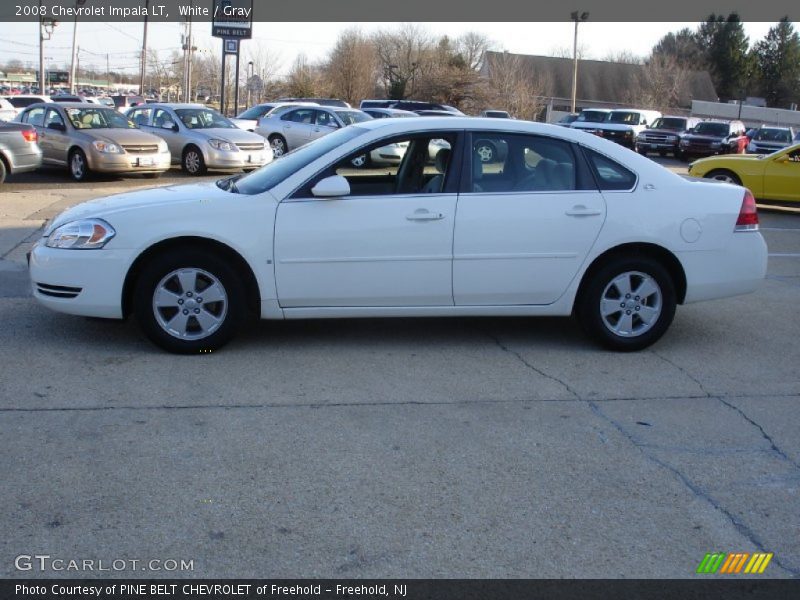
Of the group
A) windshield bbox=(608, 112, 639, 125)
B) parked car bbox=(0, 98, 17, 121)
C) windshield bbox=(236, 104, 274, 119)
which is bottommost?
parked car bbox=(0, 98, 17, 121)

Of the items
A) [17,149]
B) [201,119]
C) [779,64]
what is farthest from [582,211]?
[779,64]

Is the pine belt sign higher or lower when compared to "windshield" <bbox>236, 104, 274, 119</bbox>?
higher

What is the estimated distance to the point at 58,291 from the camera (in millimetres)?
6234

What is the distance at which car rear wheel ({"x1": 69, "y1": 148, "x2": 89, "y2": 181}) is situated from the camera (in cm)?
1852

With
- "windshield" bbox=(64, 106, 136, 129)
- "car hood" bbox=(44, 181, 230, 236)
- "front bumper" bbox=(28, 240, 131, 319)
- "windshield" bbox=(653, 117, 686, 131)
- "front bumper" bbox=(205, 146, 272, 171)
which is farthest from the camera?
"windshield" bbox=(653, 117, 686, 131)

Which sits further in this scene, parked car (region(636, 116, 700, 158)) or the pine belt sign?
parked car (region(636, 116, 700, 158))

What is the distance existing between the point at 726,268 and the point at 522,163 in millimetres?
1703

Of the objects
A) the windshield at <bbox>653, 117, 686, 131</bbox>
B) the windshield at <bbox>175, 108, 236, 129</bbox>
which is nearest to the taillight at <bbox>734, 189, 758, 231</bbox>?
the windshield at <bbox>175, 108, 236, 129</bbox>

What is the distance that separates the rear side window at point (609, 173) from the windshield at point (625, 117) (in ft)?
109

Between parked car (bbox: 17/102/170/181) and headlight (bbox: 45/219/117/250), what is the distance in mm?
12672

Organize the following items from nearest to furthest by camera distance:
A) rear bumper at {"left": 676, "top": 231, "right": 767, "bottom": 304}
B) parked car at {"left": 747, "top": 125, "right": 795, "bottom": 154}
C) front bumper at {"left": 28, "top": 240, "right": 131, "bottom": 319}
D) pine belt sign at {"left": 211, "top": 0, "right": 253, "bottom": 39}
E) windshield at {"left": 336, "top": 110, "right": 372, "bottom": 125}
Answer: front bumper at {"left": 28, "top": 240, "right": 131, "bottom": 319} < rear bumper at {"left": 676, "top": 231, "right": 767, "bottom": 304} < windshield at {"left": 336, "top": 110, "right": 372, "bottom": 125} < parked car at {"left": 747, "top": 125, "right": 795, "bottom": 154} < pine belt sign at {"left": 211, "top": 0, "right": 253, "bottom": 39}

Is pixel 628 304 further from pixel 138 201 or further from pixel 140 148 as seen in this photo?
pixel 140 148

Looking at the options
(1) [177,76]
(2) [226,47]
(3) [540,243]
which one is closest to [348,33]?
(2) [226,47]

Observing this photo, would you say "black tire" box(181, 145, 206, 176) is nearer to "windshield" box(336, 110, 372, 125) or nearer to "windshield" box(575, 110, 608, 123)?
"windshield" box(336, 110, 372, 125)
